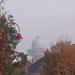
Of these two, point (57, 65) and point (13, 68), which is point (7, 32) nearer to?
point (13, 68)

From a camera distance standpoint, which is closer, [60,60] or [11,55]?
[11,55]

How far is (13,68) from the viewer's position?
32062mm

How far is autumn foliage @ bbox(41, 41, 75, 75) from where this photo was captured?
47812mm

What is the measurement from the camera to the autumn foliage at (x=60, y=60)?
47.8 meters

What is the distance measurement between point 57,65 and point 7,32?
15378mm

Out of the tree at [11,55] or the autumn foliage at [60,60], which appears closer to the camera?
the tree at [11,55]

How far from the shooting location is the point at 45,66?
4959cm

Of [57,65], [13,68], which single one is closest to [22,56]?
[13,68]

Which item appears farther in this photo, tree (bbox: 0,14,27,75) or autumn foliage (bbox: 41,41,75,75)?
autumn foliage (bbox: 41,41,75,75)

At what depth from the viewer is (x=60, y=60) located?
47.8m

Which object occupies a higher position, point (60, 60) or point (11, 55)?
point (11, 55)

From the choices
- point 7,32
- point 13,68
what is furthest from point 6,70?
point 7,32

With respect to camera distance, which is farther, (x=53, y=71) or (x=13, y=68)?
(x=53, y=71)

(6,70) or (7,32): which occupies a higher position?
(7,32)
